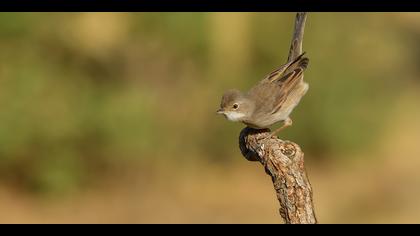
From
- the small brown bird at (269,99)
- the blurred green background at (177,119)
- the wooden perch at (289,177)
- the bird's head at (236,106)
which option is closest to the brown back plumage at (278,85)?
the small brown bird at (269,99)

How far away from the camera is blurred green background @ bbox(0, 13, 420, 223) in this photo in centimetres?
1039

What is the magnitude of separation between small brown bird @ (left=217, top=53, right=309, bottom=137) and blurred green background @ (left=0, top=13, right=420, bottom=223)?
2964 mm

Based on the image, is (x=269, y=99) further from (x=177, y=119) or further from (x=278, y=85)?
(x=177, y=119)

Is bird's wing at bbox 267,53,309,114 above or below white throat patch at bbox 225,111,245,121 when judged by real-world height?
above

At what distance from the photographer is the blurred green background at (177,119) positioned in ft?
34.1

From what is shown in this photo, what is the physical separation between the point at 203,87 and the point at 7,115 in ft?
8.84

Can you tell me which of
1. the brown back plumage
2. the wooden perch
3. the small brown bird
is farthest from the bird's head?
the wooden perch

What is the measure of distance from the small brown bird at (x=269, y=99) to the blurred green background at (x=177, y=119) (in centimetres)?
296

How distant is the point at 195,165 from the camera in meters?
11.2

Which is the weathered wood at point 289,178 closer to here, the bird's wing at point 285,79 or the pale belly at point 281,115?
the pale belly at point 281,115

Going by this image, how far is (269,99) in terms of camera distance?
25.7 feet

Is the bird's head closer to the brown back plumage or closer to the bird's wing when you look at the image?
the brown back plumage

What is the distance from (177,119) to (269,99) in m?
3.38
